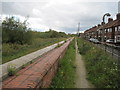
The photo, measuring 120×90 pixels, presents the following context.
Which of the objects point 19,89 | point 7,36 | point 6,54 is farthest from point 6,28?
point 19,89

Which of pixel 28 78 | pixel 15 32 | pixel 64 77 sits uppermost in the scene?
pixel 15 32

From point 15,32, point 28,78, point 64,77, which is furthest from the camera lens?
point 15,32

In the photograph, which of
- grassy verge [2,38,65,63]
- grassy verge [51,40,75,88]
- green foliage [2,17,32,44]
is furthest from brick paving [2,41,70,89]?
green foliage [2,17,32,44]

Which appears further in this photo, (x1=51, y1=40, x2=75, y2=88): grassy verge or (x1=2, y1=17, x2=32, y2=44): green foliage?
(x1=2, y1=17, x2=32, y2=44): green foliage

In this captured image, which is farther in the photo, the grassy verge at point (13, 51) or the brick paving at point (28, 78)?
the grassy verge at point (13, 51)

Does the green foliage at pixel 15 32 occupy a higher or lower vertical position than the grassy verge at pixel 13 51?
higher

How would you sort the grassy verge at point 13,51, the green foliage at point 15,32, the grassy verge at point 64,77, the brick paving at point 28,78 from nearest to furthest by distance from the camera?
the brick paving at point 28,78 < the grassy verge at point 64,77 < the grassy verge at point 13,51 < the green foliage at point 15,32

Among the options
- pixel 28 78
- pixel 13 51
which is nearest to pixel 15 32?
pixel 13 51

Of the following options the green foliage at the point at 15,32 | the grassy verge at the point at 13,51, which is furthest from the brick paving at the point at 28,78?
the green foliage at the point at 15,32

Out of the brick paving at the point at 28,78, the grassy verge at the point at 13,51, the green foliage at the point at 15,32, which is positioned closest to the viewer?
the brick paving at the point at 28,78

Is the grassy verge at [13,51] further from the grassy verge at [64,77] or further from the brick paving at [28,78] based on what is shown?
the brick paving at [28,78]

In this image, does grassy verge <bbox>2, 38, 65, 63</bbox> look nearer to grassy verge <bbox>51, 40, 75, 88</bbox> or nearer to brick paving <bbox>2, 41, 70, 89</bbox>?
grassy verge <bbox>51, 40, 75, 88</bbox>

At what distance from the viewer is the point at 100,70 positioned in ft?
18.3

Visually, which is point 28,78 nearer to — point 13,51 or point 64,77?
point 64,77
